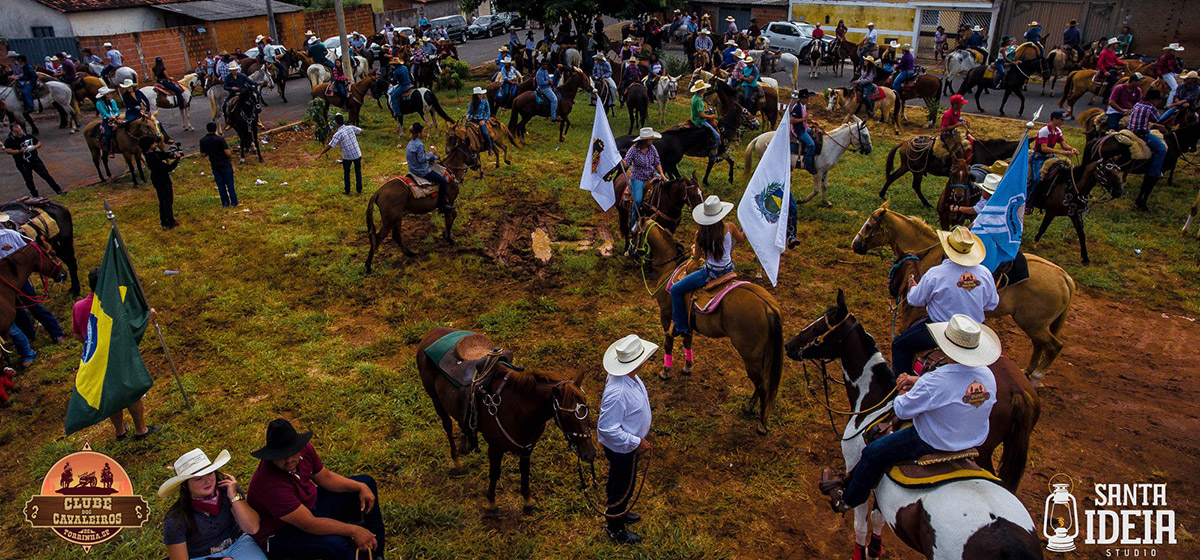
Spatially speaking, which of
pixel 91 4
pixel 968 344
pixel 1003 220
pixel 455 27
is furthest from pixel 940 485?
pixel 455 27

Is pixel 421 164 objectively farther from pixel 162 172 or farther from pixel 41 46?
pixel 41 46

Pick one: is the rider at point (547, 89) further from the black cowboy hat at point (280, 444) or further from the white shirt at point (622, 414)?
the black cowboy hat at point (280, 444)

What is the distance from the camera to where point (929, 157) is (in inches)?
521

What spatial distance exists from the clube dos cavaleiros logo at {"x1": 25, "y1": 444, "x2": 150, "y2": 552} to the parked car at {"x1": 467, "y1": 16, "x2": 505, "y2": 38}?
38.5 meters

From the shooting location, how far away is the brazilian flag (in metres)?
6.44

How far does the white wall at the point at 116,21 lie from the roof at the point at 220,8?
73 cm

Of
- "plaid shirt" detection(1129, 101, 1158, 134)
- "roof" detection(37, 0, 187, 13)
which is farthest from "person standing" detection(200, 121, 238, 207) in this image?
"roof" detection(37, 0, 187, 13)

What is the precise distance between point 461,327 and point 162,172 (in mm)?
7434

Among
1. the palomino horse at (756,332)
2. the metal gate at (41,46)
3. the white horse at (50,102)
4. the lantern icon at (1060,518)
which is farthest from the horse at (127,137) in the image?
the lantern icon at (1060,518)

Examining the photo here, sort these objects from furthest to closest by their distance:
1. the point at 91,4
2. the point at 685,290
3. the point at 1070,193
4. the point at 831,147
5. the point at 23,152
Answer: the point at 91,4 < the point at 831,147 < the point at 23,152 < the point at 1070,193 < the point at 685,290

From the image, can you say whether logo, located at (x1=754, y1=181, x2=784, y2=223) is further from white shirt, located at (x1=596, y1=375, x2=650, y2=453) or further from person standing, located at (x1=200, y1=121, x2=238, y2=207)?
person standing, located at (x1=200, y1=121, x2=238, y2=207)

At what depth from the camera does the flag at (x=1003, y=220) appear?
746 centimetres

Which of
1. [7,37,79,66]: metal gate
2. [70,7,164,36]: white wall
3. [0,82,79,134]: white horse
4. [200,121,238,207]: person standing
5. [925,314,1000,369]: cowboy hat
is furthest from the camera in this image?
[70,7,164,36]: white wall

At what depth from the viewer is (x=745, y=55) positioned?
24703mm
